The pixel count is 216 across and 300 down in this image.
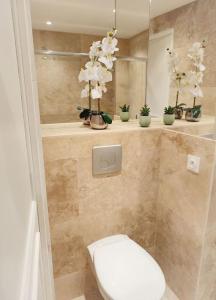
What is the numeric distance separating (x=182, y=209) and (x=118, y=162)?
1.83 ft

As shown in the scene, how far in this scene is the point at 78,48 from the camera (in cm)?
150

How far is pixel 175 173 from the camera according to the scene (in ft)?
4.70

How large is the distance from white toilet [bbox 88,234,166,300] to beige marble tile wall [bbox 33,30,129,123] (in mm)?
958

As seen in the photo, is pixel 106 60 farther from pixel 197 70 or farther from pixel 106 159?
pixel 197 70

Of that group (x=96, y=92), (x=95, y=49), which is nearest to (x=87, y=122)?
(x=96, y=92)

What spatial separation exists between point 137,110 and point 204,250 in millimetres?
1145

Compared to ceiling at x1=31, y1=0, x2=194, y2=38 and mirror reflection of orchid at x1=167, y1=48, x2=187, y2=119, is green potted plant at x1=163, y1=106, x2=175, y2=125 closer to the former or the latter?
mirror reflection of orchid at x1=167, y1=48, x2=187, y2=119

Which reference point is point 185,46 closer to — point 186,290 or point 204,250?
point 204,250

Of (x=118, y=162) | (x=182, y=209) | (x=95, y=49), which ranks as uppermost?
(x=95, y=49)

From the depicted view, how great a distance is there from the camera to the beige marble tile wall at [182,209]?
1.23 m

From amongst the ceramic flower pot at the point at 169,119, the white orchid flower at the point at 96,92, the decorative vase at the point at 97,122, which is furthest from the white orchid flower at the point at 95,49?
the ceramic flower pot at the point at 169,119

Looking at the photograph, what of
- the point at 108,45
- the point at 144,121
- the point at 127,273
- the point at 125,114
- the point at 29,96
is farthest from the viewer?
the point at 125,114

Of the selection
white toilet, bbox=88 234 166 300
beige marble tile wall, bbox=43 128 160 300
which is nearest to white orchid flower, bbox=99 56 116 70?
beige marble tile wall, bbox=43 128 160 300

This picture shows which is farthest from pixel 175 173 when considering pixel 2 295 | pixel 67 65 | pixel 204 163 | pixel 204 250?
pixel 2 295
